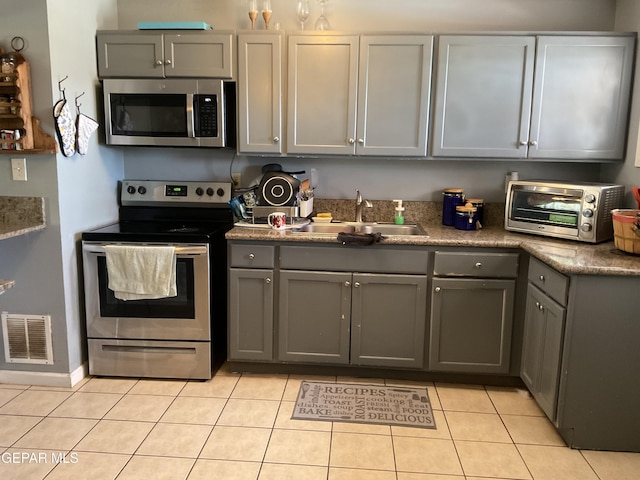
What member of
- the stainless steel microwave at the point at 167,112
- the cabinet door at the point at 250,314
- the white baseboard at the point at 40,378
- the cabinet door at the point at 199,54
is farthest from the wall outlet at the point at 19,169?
the cabinet door at the point at 250,314

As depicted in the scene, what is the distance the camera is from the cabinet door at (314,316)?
2795mm

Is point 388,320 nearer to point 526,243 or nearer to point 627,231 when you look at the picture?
point 526,243

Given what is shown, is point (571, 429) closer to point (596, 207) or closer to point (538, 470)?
point (538, 470)

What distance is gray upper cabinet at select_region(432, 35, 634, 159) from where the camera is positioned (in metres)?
2.77

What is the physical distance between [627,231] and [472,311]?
87 centimetres

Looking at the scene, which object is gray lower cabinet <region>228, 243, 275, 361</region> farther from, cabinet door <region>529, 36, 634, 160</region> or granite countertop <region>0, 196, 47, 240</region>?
cabinet door <region>529, 36, 634, 160</region>

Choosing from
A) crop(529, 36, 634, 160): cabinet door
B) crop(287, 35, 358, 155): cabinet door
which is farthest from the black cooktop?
crop(529, 36, 634, 160): cabinet door

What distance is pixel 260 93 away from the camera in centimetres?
293

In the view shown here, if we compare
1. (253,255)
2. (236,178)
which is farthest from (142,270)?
(236,178)

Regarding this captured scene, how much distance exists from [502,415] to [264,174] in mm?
1952

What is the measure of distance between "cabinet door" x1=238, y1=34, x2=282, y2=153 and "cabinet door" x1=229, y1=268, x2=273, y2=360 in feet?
2.58

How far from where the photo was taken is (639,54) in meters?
2.71

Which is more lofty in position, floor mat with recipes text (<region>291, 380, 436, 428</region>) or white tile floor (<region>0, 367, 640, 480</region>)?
floor mat with recipes text (<region>291, 380, 436, 428</region>)

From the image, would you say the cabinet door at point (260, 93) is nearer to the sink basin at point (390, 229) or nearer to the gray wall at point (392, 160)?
the gray wall at point (392, 160)
